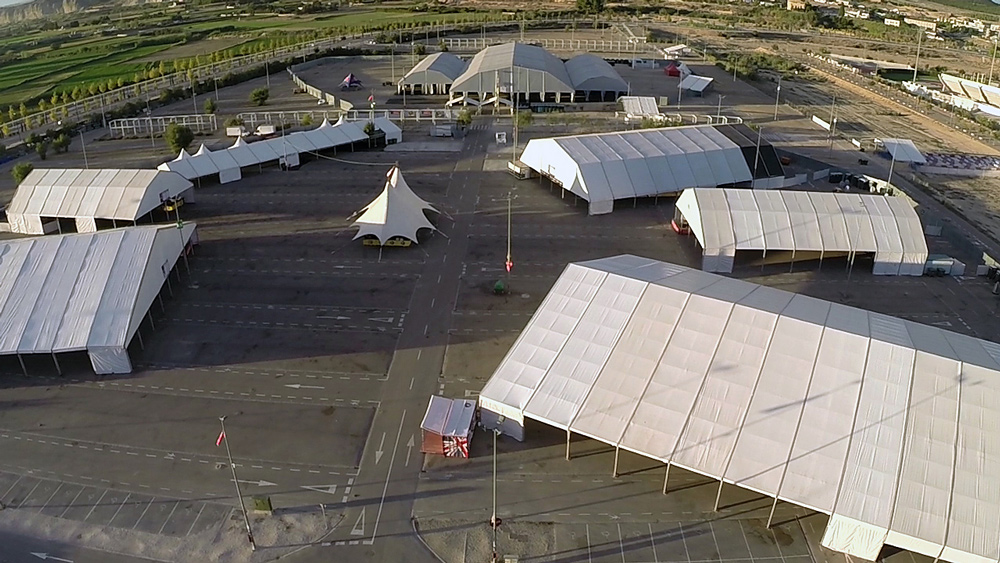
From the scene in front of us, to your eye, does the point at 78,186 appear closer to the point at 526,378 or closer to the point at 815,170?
the point at 526,378

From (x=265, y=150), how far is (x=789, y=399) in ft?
182

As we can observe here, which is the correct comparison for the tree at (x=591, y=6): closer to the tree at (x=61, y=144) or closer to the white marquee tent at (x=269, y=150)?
the white marquee tent at (x=269, y=150)

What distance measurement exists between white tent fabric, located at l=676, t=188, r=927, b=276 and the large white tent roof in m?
42.0

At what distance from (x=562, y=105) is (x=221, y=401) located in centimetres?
6728

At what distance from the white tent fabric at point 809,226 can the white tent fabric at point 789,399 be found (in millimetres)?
13253

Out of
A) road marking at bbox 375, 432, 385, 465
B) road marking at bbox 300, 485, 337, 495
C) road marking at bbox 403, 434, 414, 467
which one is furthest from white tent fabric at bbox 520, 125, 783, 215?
road marking at bbox 300, 485, 337, 495

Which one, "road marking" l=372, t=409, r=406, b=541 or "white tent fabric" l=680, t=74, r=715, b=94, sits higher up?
"white tent fabric" l=680, t=74, r=715, b=94

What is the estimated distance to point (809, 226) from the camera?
48312 mm

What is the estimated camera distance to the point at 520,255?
1982 inches

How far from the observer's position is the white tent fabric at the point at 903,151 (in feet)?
234

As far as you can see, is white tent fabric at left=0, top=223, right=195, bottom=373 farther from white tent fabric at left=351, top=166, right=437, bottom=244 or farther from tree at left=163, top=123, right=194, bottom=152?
tree at left=163, top=123, right=194, bottom=152

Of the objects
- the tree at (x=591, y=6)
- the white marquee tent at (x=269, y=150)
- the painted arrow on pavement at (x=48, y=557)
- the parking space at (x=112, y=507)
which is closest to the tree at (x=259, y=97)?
the white marquee tent at (x=269, y=150)

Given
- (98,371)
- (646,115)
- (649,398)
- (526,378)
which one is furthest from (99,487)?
(646,115)

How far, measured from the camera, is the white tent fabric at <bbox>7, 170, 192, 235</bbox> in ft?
177
